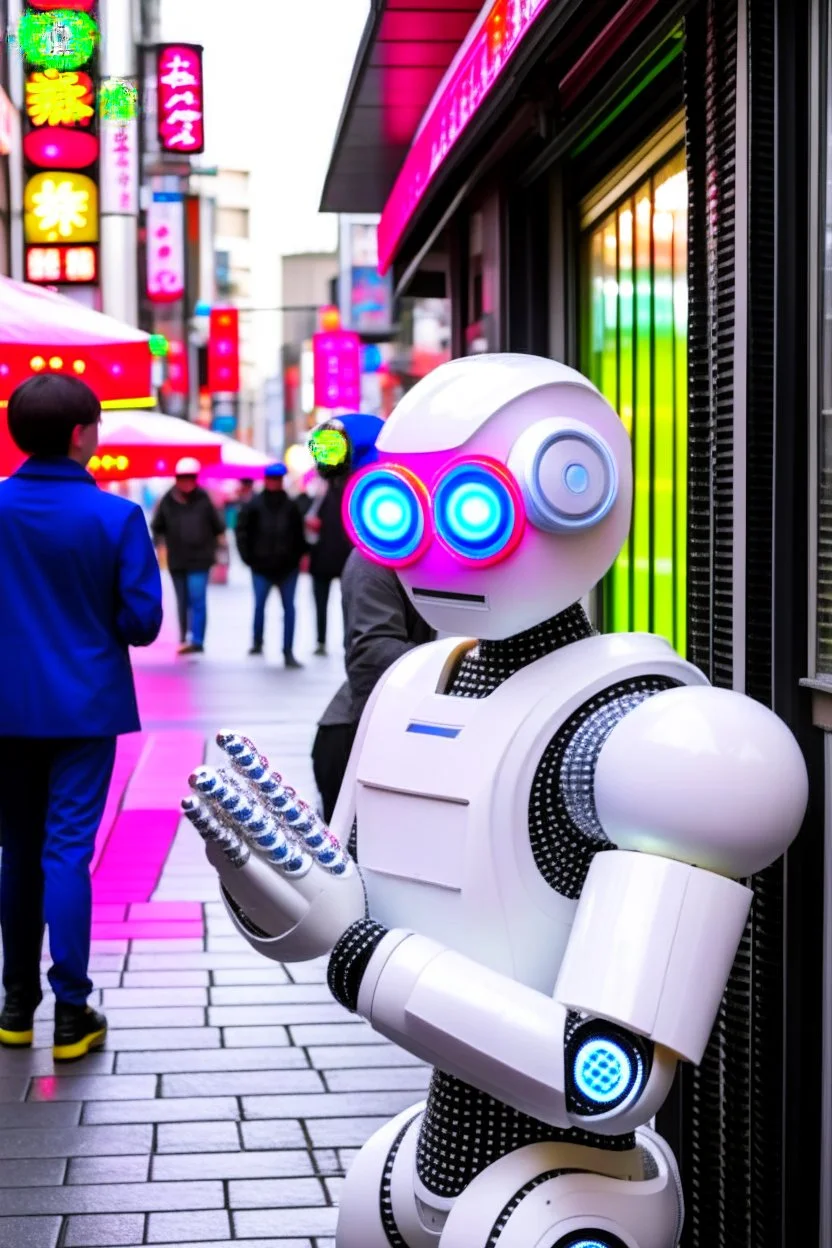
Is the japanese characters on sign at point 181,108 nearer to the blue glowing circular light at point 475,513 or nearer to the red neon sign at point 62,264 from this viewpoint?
the red neon sign at point 62,264

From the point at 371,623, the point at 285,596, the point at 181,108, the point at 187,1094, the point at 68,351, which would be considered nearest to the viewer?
the point at 187,1094

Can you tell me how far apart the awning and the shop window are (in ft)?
2.98

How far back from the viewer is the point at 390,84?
7.20 meters

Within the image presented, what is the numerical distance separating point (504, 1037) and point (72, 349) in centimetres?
464

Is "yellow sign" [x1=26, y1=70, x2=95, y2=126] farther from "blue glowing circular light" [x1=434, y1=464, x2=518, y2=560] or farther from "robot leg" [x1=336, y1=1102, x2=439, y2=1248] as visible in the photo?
"robot leg" [x1=336, y1=1102, x2=439, y2=1248]

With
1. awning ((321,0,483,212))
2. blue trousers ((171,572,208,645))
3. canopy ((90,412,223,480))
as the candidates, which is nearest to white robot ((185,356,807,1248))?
awning ((321,0,483,212))

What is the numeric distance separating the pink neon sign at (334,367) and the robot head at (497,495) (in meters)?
31.4

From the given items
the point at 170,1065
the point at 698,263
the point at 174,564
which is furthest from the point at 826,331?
the point at 174,564

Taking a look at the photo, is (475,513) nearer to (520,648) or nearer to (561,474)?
(561,474)

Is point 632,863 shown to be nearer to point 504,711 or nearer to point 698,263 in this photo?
point 504,711

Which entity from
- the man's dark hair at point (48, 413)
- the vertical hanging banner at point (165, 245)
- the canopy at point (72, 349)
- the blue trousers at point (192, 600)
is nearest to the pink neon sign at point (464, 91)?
the canopy at point (72, 349)

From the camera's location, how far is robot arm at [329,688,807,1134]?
7.74ft

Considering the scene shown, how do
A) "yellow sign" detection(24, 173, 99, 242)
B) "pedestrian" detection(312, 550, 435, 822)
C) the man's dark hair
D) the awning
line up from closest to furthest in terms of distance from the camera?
"pedestrian" detection(312, 550, 435, 822)
the man's dark hair
the awning
"yellow sign" detection(24, 173, 99, 242)

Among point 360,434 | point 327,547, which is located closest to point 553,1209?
point 360,434
